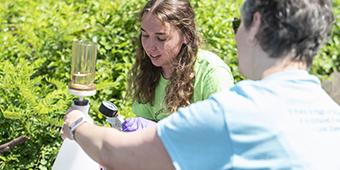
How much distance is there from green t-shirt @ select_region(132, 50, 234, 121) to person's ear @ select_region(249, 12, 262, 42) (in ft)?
4.03

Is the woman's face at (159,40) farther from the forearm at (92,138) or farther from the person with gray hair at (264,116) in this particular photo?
the person with gray hair at (264,116)

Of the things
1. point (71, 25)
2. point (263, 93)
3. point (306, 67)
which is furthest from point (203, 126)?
point (71, 25)

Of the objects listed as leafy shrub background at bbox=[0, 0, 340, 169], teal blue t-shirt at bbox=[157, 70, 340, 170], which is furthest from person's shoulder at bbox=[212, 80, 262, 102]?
leafy shrub background at bbox=[0, 0, 340, 169]

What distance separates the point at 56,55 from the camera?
4266 millimetres

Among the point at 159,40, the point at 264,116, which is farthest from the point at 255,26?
the point at 159,40

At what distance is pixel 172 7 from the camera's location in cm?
323

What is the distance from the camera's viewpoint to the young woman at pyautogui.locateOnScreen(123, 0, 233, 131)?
3.19 meters

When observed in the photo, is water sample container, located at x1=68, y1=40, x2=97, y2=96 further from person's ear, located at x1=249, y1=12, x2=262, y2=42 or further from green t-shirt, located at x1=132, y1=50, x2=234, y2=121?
person's ear, located at x1=249, y1=12, x2=262, y2=42

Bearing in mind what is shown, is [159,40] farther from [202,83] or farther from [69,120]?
[69,120]

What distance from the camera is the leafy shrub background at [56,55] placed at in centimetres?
351

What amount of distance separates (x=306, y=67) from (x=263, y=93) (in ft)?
0.57

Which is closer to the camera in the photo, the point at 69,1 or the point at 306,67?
the point at 306,67

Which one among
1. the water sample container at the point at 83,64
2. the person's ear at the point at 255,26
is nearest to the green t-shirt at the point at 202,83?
the water sample container at the point at 83,64

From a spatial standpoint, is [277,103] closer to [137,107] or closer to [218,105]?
[218,105]
